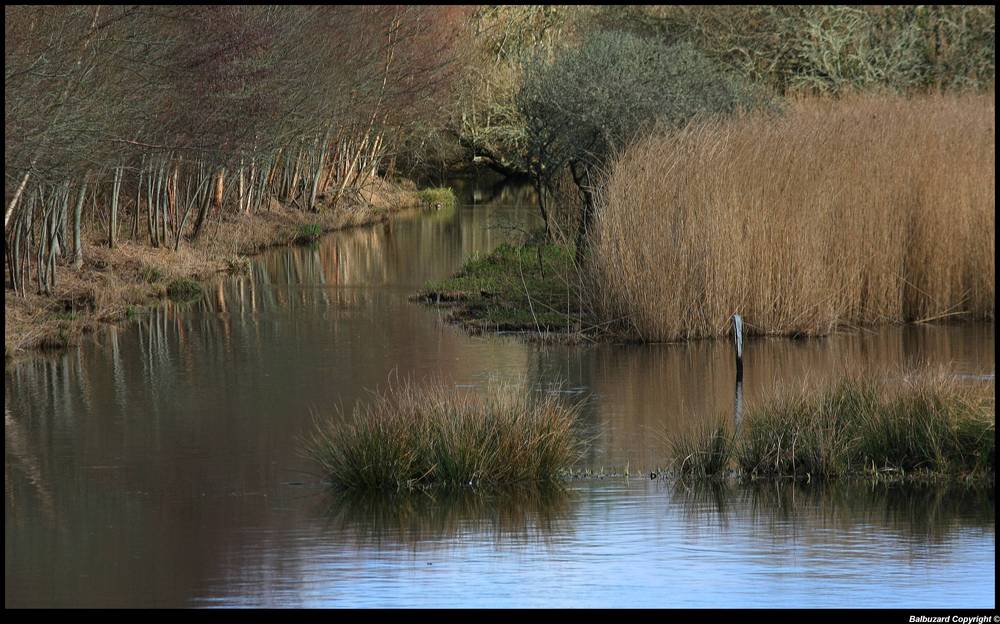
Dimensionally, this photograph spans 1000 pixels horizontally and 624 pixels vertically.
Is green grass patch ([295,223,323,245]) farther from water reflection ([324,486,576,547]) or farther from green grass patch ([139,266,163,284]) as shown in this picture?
water reflection ([324,486,576,547])

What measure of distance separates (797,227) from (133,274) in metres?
10.5

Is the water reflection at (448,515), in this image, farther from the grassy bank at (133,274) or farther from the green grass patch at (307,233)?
the green grass patch at (307,233)

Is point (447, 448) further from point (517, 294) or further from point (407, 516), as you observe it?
point (517, 294)

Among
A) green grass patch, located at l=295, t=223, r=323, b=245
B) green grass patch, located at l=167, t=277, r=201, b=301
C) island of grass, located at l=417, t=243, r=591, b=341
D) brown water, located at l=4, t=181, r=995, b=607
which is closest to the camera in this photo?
brown water, located at l=4, t=181, r=995, b=607

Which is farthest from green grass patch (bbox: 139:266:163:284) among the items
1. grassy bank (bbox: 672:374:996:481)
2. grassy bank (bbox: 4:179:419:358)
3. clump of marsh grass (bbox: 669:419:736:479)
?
grassy bank (bbox: 672:374:996:481)

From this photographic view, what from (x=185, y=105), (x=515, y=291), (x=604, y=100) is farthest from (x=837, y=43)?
(x=185, y=105)

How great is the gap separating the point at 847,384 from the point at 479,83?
33.4m

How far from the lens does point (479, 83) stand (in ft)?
142

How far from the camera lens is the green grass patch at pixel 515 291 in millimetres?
18688

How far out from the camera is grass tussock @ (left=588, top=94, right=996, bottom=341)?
17.0 metres

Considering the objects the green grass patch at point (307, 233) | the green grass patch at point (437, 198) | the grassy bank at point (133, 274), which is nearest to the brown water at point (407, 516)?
the grassy bank at point (133, 274)

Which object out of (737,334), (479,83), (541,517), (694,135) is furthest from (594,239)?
(479,83)

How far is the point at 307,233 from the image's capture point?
33656 mm
